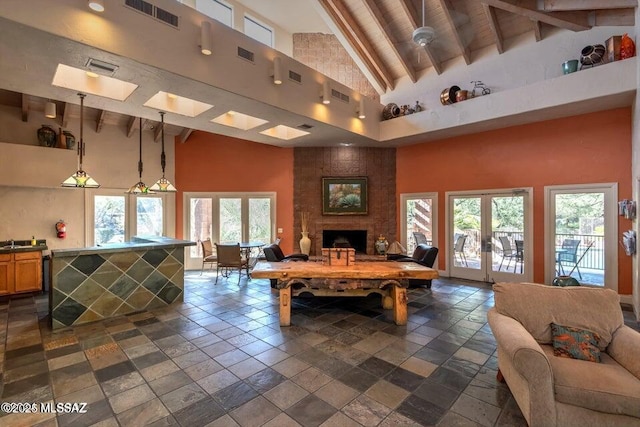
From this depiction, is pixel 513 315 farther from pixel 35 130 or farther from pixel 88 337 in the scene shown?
pixel 35 130

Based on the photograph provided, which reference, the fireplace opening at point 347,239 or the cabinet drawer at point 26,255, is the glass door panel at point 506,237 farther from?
the cabinet drawer at point 26,255

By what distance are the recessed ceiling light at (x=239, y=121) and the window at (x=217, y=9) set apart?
2.04 metres

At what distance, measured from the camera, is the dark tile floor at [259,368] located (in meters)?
2.28

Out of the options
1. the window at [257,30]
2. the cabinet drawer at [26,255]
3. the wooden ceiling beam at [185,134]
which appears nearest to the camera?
the cabinet drawer at [26,255]

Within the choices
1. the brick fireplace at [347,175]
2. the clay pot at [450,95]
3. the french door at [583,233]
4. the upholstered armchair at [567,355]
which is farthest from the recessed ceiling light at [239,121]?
the french door at [583,233]

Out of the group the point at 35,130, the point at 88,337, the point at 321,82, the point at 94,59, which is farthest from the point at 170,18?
the point at 35,130

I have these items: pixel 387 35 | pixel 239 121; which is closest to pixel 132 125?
pixel 239 121

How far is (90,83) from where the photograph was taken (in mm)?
3975

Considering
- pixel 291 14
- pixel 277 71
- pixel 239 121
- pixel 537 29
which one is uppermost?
pixel 291 14

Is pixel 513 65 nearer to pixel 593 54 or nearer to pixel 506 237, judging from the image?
pixel 593 54

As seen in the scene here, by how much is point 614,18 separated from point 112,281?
29.3ft

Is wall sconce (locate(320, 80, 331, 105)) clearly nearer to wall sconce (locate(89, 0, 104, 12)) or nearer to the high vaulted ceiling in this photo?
the high vaulted ceiling

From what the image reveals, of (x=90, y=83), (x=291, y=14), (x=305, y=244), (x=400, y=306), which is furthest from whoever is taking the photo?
(x=305, y=244)

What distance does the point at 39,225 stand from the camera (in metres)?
6.16
